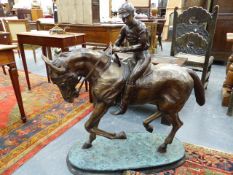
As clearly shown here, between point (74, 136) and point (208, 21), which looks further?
point (208, 21)

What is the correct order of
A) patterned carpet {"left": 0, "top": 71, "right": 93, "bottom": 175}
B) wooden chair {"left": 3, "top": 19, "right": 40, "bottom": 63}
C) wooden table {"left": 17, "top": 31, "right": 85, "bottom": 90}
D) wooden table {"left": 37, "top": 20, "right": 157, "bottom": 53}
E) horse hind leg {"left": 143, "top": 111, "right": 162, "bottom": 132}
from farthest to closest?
1. wooden chair {"left": 3, "top": 19, "right": 40, "bottom": 63}
2. wooden table {"left": 37, "top": 20, "right": 157, "bottom": 53}
3. wooden table {"left": 17, "top": 31, "right": 85, "bottom": 90}
4. patterned carpet {"left": 0, "top": 71, "right": 93, "bottom": 175}
5. horse hind leg {"left": 143, "top": 111, "right": 162, "bottom": 132}

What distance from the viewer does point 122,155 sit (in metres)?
1.60

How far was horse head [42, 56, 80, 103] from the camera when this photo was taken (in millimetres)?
1272

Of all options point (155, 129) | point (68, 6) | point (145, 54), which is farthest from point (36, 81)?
point (145, 54)

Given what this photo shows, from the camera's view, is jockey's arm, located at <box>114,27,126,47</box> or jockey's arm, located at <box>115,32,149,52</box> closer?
jockey's arm, located at <box>115,32,149,52</box>

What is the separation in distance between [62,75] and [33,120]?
118 cm

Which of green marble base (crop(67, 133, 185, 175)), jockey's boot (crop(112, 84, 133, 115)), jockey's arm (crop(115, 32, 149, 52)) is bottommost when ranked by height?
green marble base (crop(67, 133, 185, 175))

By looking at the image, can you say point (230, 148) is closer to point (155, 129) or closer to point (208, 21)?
point (155, 129)

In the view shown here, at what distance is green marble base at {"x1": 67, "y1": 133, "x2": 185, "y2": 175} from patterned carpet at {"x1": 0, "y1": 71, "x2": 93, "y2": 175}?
42 cm

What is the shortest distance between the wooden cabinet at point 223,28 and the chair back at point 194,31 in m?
1.68

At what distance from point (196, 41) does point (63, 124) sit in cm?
215

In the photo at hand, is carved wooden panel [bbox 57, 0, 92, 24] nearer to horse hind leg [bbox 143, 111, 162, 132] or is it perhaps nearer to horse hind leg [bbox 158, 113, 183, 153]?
horse hind leg [bbox 143, 111, 162, 132]

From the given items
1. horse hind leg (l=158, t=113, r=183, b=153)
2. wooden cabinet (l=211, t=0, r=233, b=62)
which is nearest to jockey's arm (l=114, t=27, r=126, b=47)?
horse hind leg (l=158, t=113, r=183, b=153)

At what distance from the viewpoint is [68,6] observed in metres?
3.06
